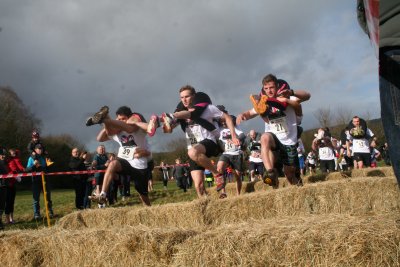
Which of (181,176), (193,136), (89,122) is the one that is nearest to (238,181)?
(193,136)

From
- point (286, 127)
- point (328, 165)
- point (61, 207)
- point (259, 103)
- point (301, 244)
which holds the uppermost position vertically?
point (259, 103)

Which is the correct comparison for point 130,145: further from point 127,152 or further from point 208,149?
point 208,149

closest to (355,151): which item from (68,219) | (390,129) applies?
(68,219)

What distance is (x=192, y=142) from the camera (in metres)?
8.40

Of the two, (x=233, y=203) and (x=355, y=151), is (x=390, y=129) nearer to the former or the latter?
(x=233, y=203)

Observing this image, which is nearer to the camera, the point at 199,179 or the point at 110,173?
the point at 110,173

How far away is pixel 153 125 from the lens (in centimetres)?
682

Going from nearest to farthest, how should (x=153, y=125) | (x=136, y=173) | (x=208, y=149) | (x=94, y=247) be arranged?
1. (x=94, y=247)
2. (x=153, y=125)
3. (x=208, y=149)
4. (x=136, y=173)

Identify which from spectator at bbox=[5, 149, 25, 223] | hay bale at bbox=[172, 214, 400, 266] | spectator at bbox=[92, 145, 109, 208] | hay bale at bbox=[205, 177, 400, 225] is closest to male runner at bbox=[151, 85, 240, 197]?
hay bale at bbox=[205, 177, 400, 225]

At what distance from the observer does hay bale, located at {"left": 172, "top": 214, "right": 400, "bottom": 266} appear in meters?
2.72

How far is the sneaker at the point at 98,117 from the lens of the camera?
735 cm

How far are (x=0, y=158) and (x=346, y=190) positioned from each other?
8513mm

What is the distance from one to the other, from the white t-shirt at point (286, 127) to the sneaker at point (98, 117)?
9.57 feet

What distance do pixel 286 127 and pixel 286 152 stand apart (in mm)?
449
